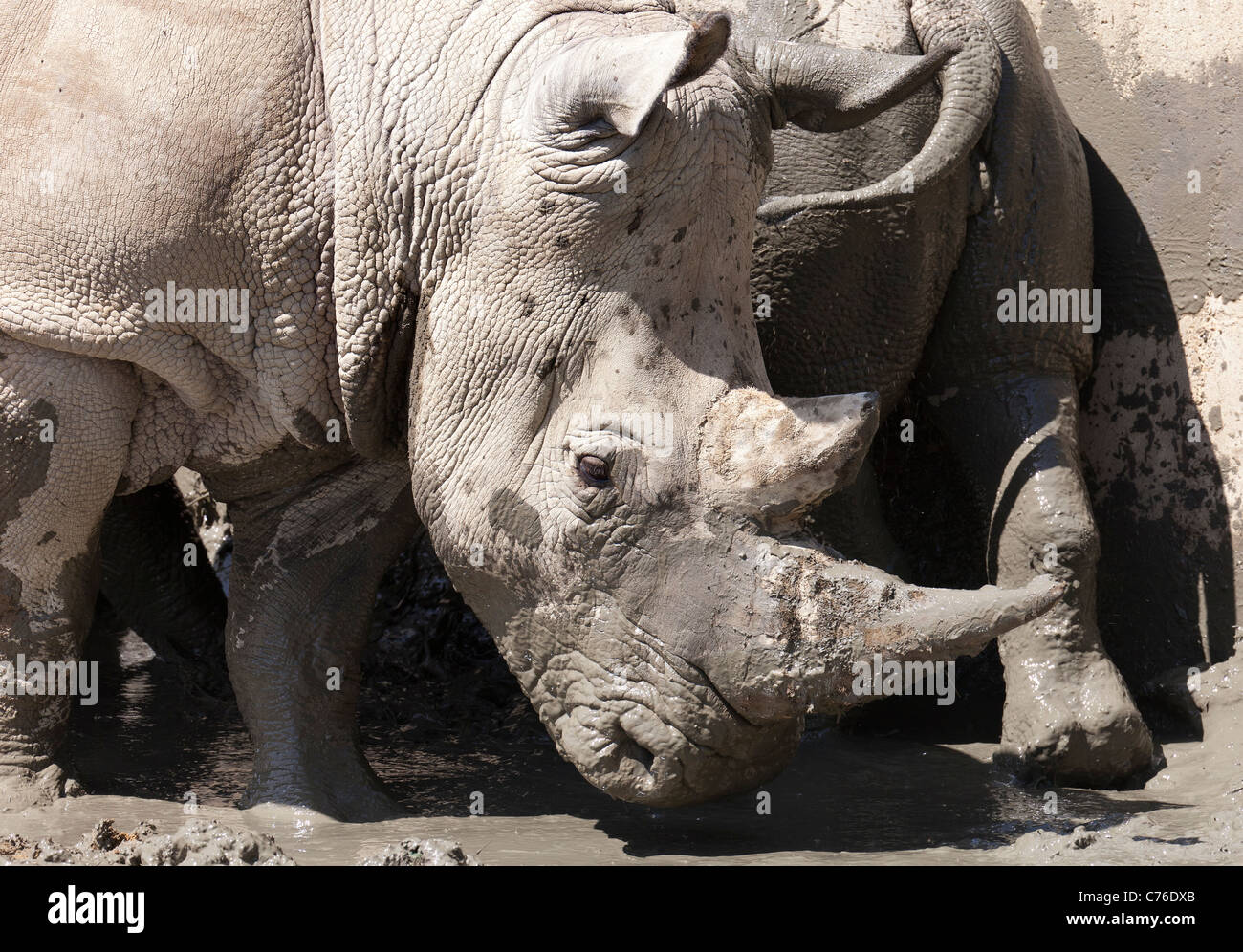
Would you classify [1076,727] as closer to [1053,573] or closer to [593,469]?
[1053,573]

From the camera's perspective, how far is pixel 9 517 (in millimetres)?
4531

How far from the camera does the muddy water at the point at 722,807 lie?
4352 mm

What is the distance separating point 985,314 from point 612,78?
6.06ft

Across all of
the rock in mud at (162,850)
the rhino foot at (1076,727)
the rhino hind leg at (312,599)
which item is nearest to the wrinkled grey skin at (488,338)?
the rhino hind leg at (312,599)

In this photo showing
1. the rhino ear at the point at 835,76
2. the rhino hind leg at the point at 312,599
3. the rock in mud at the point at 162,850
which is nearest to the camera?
the rock in mud at the point at 162,850

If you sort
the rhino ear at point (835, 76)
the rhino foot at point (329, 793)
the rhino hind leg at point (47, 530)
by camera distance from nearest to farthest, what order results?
the rhino ear at point (835, 76) → the rhino hind leg at point (47, 530) → the rhino foot at point (329, 793)

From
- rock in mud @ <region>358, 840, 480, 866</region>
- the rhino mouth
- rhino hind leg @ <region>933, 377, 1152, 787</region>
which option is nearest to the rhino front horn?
the rhino mouth

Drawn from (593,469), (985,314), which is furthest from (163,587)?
(985,314)

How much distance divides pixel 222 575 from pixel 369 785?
89.4 inches

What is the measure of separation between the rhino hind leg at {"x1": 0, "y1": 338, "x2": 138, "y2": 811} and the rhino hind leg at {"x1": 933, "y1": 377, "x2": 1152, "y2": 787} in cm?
250

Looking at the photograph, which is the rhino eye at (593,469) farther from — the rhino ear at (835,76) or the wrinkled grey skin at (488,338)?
the rhino ear at (835,76)

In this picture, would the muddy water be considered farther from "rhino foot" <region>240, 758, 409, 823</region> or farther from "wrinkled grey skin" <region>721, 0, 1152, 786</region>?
"wrinkled grey skin" <region>721, 0, 1152, 786</region>

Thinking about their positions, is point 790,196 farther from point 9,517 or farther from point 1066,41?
point 9,517
